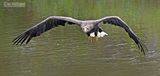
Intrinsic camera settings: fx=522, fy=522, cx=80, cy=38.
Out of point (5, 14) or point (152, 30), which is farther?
point (5, 14)

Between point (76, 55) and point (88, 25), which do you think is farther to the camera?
point (76, 55)

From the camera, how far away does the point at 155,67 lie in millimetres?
15906

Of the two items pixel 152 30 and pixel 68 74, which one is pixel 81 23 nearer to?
pixel 68 74

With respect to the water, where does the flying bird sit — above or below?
above

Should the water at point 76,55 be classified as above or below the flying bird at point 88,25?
below

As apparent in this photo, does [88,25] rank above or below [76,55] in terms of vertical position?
above

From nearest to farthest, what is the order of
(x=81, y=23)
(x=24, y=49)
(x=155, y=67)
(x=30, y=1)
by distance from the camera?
1. (x=81, y=23)
2. (x=155, y=67)
3. (x=24, y=49)
4. (x=30, y=1)

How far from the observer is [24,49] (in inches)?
725

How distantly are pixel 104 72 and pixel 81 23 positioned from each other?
619cm

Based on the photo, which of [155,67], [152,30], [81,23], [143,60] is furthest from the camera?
[152,30]

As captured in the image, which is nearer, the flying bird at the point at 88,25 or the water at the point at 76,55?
the flying bird at the point at 88,25

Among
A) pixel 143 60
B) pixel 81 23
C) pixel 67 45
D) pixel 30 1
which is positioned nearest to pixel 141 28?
pixel 67 45

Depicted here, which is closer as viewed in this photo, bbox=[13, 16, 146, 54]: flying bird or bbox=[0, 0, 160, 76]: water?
bbox=[13, 16, 146, 54]: flying bird

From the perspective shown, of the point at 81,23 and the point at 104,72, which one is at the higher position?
the point at 81,23
